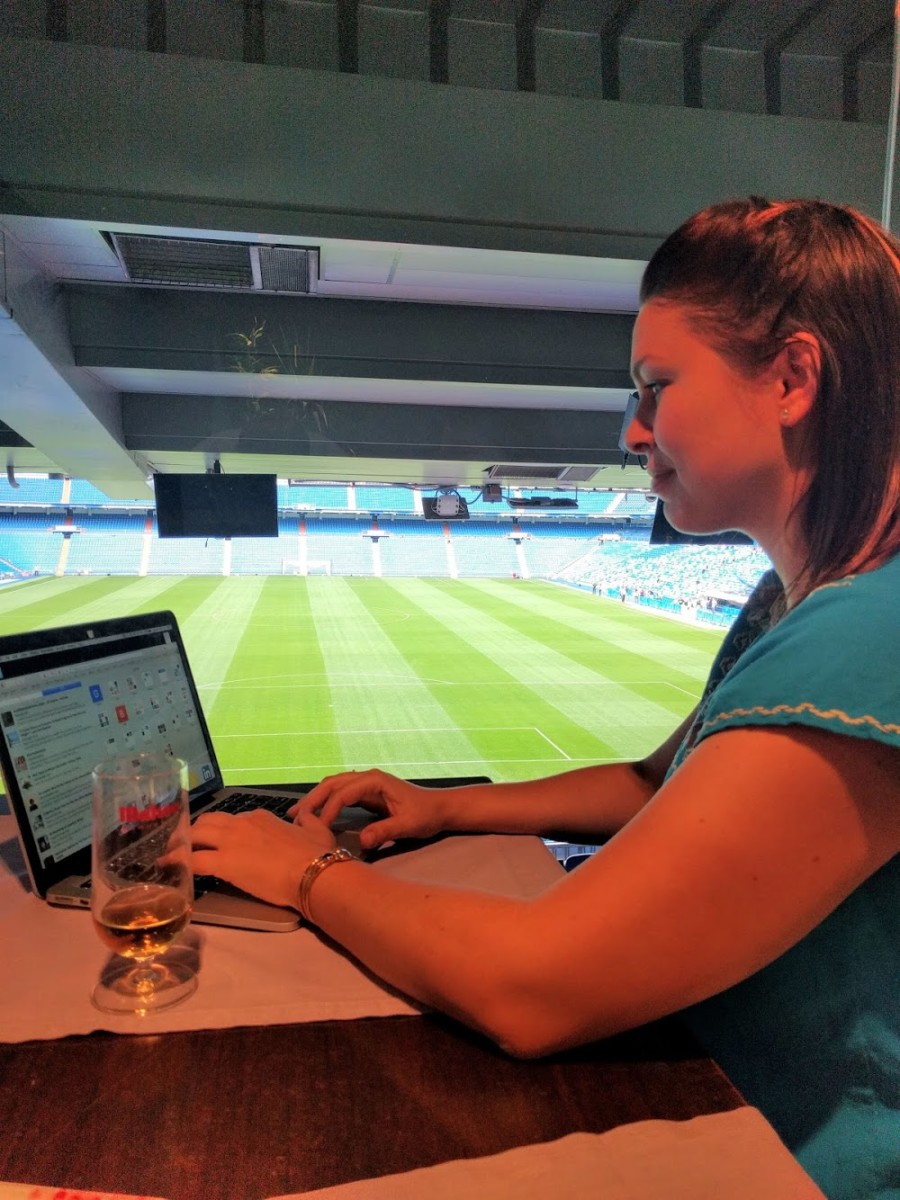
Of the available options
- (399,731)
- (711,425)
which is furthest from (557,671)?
→ (711,425)

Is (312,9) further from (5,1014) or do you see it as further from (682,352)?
(5,1014)

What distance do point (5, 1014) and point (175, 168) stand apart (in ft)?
6.37

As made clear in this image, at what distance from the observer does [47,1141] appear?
598 mm

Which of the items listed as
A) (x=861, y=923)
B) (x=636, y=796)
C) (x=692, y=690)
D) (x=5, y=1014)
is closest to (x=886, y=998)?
(x=861, y=923)

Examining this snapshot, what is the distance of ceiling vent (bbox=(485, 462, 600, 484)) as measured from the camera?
3.54 meters

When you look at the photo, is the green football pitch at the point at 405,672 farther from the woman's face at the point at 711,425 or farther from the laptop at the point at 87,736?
the woman's face at the point at 711,425

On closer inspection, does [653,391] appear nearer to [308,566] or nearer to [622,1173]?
[622,1173]

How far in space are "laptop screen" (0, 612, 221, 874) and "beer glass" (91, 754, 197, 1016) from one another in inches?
9.9

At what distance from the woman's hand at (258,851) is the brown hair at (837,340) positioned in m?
0.70

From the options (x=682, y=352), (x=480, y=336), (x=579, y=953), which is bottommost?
(x=579, y=953)

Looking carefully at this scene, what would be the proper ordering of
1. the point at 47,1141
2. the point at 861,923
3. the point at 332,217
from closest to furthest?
the point at 47,1141 → the point at 861,923 → the point at 332,217

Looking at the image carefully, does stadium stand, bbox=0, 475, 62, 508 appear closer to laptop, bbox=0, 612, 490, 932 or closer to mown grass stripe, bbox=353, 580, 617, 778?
laptop, bbox=0, 612, 490, 932

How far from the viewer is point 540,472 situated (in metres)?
3.71

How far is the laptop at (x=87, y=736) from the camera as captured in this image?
1035mm
